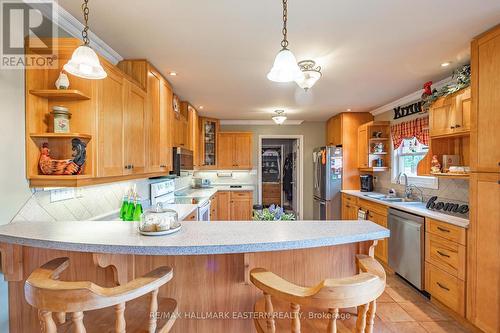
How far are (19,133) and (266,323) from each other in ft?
5.56

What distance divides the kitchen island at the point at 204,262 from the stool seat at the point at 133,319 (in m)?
0.14

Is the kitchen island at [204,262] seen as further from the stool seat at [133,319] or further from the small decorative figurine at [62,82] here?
the small decorative figurine at [62,82]

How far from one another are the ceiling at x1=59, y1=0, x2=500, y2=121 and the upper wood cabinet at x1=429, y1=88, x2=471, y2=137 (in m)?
0.36

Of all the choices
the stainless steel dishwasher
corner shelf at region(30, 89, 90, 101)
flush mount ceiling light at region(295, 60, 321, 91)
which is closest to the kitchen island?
corner shelf at region(30, 89, 90, 101)

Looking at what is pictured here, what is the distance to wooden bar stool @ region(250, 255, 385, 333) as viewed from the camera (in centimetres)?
85

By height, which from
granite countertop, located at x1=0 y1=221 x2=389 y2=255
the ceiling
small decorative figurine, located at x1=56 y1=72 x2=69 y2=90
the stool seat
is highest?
the ceiling

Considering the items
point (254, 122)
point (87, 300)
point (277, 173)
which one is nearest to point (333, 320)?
point (87, 300)

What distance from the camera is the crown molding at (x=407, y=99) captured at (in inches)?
124

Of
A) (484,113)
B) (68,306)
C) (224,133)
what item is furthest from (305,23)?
(224,133)

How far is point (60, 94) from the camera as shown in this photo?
1572 mm

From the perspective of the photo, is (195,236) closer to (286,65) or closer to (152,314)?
(152,314)

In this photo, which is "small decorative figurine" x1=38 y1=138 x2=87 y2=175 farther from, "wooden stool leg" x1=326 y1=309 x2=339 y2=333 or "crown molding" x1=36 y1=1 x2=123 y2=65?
"wooden stool leg" x1=326 y1=309 x2=339 y2=333

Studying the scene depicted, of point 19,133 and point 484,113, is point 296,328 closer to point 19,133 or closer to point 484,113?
point 19,133

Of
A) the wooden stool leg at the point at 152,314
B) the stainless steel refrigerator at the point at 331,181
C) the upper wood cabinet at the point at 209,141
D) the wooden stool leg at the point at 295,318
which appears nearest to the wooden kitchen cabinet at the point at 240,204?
the upper wood cabinet at the point at 209,141
